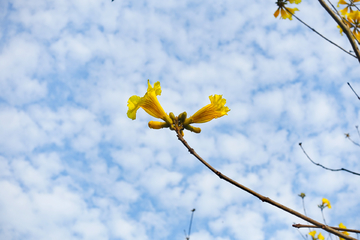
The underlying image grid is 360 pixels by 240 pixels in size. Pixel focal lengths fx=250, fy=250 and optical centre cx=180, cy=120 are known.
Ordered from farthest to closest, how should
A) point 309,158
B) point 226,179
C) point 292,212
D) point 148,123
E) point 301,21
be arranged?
point 309,158 < point 301,21 < point 148,123 < point 226,179 < point 292,212

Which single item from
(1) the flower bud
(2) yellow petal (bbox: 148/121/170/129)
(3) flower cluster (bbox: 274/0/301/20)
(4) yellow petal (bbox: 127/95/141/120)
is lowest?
(2) yellow petal (bbox: 148/121/170/129)

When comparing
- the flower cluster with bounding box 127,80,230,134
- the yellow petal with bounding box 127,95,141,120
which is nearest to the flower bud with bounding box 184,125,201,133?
the flower cluster with bounding box 127,80,230,134

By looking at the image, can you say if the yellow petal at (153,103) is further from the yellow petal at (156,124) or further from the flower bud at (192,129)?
the flower bud at (192,129)

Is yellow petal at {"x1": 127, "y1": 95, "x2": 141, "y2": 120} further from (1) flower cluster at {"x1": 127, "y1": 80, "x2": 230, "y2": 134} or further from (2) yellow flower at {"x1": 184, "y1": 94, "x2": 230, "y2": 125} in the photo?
(2) yellow flower at {"x1": 184, "y1": 94, "x2": 230, "y2": 125}

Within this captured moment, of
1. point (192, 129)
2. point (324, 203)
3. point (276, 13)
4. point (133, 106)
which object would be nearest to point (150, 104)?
point (133, 106)

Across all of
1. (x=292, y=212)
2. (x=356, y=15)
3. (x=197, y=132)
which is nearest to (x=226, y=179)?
(x=292, y=212)

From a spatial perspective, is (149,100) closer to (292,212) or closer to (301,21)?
(292,212)

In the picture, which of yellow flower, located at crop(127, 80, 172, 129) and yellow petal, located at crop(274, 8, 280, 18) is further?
yellow petal, located at crop(274, 8, 280, 18)
